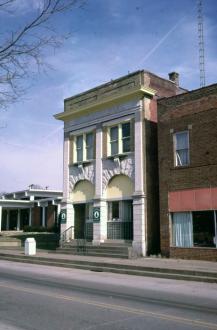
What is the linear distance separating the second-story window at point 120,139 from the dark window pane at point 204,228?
20.1ft

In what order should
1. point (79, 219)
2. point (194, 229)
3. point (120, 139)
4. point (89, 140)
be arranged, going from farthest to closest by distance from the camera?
point (79, 219)
point (89, 140)
point (120, 139)
point (194, 229)

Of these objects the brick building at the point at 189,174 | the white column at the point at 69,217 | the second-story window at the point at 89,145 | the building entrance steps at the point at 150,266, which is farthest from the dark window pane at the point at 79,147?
the building entrance steps at the point at 150,266

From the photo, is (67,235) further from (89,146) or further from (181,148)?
(181,148)

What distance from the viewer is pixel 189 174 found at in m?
22.7

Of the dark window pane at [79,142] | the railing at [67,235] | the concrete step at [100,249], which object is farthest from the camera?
the dark window pane at [79,142]

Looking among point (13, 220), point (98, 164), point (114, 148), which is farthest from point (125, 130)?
point (13, 220)

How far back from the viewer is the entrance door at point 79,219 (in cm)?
2958

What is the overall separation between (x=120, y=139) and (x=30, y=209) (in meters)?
25.8

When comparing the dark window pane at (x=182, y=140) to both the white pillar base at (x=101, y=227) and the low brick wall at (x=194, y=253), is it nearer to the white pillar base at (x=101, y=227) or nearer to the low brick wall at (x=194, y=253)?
the low brick wall at (x=194, y=253)

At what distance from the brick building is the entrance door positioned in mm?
7412

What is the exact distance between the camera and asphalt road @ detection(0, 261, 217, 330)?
8727 millimetres

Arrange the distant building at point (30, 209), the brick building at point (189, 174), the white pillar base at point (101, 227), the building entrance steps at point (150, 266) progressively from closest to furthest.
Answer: the building entrance steps at point (150, 266), the brick building at point (189, 174), the white pillar base at point (101, 227), the distant building at point (30, 209)

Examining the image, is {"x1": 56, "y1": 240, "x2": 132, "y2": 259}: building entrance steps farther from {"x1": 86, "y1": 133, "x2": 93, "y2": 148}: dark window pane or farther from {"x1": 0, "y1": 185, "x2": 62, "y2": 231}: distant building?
{"x1": 0, "y1": 185, "x2": 62, "y2": 231}: distant building

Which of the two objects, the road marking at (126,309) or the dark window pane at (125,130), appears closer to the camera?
the road marking at (126,309)
